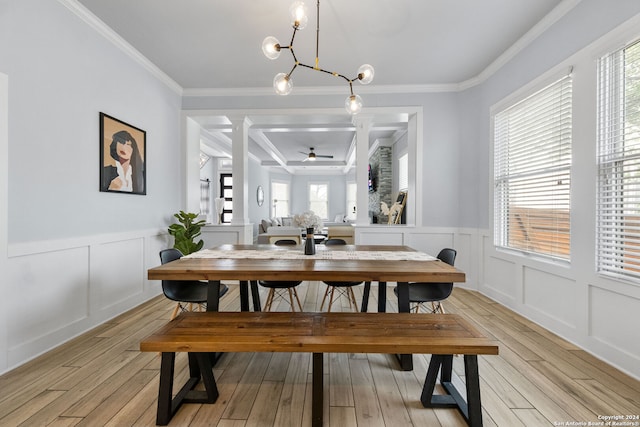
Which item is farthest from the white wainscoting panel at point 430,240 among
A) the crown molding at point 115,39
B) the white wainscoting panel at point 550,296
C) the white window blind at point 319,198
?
the white window blind at point 319,198

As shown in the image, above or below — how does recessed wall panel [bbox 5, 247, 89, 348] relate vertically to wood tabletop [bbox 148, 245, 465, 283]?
below

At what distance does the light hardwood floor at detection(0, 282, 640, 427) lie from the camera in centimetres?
156

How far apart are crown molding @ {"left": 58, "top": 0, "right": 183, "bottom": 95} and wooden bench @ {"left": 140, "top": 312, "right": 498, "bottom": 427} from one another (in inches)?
111

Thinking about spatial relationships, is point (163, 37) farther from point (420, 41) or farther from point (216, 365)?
point (216, 365)

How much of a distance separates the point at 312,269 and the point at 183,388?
1.06 meters

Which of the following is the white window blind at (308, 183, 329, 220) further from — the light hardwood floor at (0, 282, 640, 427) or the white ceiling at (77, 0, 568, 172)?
the light hardwood floor at (0, 282, 640, 427)

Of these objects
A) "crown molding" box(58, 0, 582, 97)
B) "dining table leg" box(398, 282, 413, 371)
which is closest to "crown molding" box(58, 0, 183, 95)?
"crown molding" box(58, 0, 582, 97)

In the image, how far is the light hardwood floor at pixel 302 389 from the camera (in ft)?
5.11

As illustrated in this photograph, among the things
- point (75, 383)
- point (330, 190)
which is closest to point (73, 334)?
point (75, 383)

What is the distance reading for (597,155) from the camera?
2.19 meters

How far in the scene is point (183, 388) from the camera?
172 cm

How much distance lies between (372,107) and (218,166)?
20.0 ft

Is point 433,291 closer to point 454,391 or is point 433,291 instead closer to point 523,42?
point 454,391

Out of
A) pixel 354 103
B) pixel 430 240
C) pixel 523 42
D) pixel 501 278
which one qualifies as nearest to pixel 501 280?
pixel 501 278
